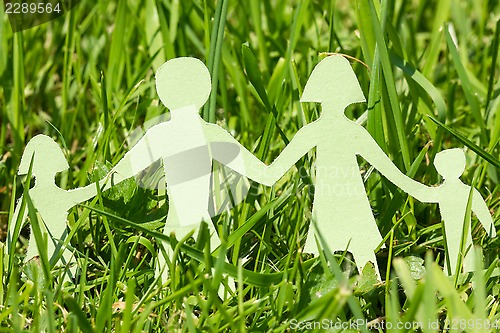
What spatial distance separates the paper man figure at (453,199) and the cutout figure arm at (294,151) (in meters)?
0.21

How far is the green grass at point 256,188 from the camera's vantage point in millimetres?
1131

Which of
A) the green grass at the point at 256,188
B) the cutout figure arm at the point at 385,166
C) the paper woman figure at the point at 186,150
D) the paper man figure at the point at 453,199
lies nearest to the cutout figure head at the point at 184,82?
the paper woman figure at the point at 186,150

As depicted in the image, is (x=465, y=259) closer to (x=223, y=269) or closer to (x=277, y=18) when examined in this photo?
(x=223, y=269)

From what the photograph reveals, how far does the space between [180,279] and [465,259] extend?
1.69 feet

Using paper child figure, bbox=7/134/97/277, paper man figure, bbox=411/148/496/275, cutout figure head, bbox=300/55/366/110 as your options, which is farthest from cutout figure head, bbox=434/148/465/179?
paper child figure, bbox=7/134/97/277

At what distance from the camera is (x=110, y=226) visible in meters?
1.38

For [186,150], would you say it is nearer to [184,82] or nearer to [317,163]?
[184,82]

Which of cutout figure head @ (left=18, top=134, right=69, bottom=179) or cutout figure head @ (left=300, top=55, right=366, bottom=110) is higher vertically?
cutout figure head @ (left=300, top=55, right=366, bottom=110)

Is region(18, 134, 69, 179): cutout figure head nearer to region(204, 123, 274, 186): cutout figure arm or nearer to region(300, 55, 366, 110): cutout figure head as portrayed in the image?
region(204, 123, 274, 186): cutout figure arm

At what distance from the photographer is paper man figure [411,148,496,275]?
1.27 m

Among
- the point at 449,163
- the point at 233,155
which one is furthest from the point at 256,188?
the point at 449,163

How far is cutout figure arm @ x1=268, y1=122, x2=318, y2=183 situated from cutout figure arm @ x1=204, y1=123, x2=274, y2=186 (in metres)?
0.01

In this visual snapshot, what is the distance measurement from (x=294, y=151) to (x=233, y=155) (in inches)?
4.3

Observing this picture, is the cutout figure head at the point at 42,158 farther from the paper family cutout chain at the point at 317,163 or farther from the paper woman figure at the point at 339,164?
the paper woman figure at the point at 339,164
